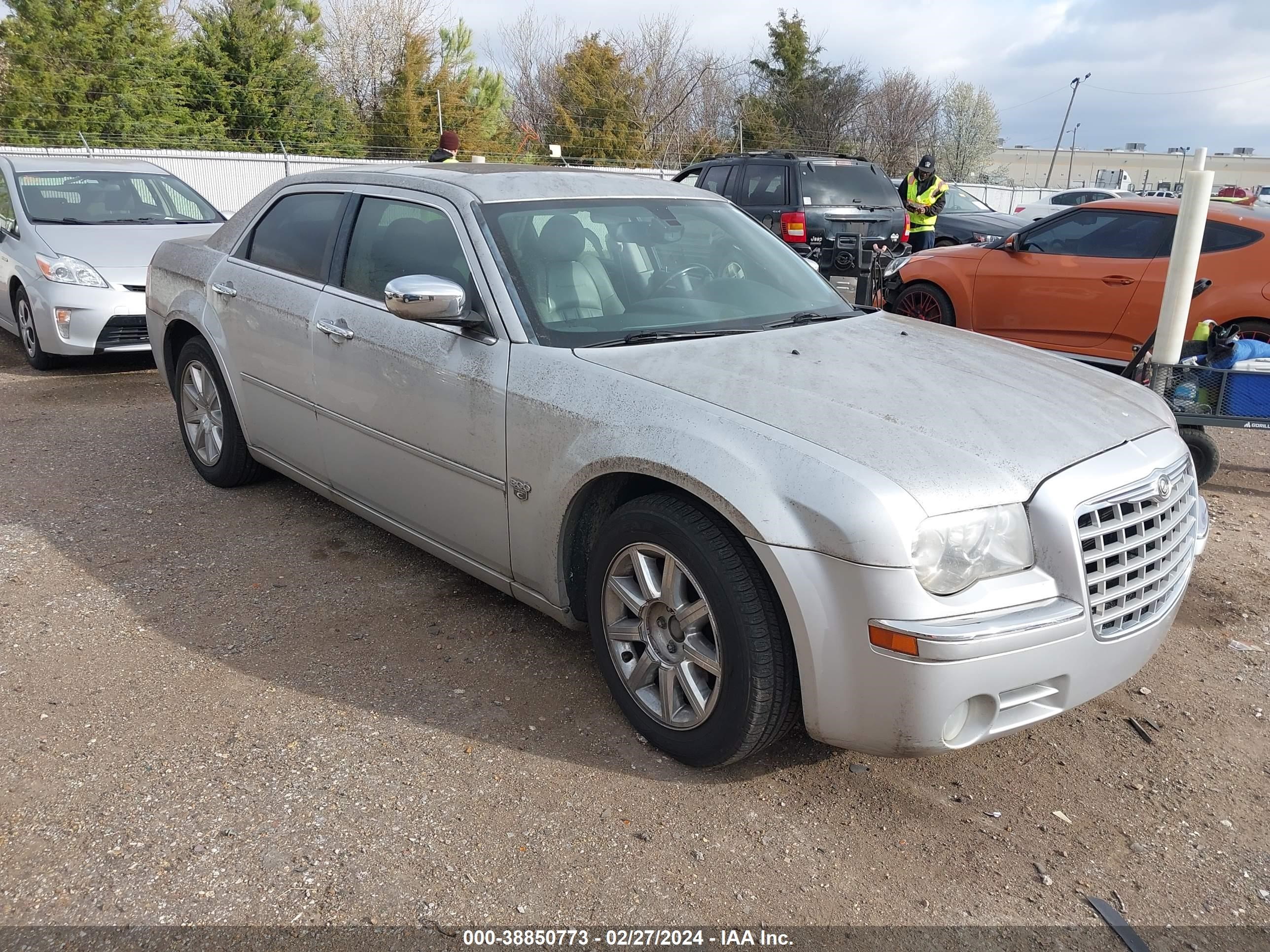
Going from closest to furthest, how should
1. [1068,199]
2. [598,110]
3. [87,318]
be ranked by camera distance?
[87,318] → [1068,199] → [598,110]

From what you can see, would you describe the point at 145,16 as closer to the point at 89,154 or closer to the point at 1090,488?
the point at 89,154

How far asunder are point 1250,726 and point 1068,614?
4.32ft

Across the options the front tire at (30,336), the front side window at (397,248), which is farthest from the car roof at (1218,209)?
the front tire at (30,336)

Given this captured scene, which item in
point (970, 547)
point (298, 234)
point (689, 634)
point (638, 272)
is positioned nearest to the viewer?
point (970, 547)

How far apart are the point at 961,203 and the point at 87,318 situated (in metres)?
Result: 14.7

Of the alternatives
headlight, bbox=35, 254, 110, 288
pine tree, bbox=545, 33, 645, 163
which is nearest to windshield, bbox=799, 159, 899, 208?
headlight, bbox=35, 254, 110, 288

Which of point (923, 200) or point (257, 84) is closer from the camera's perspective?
point (923, 200)

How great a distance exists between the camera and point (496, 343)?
3459 millimetres

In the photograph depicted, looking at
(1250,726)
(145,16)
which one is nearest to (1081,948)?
(1250,726)

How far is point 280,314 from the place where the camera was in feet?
14.7

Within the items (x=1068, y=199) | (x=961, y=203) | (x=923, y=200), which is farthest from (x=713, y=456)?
(x=1068, y=199)

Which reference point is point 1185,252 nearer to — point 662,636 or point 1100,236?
point 1100,236

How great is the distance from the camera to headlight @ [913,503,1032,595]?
2.52 meters

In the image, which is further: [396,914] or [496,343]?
[496,343]
